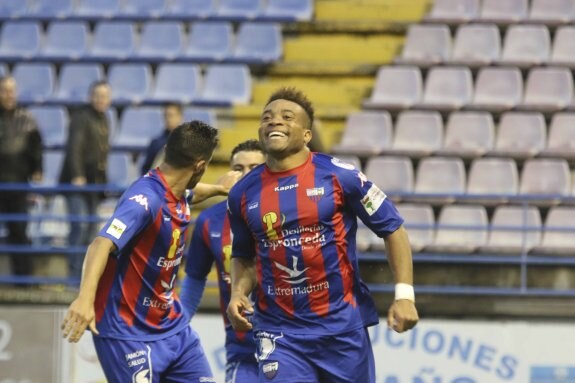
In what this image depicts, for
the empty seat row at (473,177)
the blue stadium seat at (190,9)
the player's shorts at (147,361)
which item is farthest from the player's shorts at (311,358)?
the blue stadium seat at (190,9)

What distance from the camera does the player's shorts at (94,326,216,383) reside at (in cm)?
671

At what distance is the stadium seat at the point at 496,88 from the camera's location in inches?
482

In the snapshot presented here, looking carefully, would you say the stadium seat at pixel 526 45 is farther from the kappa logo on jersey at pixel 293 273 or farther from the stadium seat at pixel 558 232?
the kappa logo on jersey at pixel 293 273

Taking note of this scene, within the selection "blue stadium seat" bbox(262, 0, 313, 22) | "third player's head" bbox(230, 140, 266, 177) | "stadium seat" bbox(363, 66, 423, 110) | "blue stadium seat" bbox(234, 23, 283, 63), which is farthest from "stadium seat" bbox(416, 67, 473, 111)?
"third player's head" bbox(230, 140, 266, 177)

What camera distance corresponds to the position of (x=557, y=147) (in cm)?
1170

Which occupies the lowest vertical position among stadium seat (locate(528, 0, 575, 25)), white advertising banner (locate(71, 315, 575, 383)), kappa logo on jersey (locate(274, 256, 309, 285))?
white advertising banner (locate(71, 315, 575, 383))

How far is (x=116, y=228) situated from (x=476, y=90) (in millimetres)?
6718

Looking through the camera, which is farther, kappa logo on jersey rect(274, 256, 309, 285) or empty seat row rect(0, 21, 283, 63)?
empty seat row rect(0, 21, 283, 63)

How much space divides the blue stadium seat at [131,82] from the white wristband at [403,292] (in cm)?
800

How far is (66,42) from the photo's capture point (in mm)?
14445

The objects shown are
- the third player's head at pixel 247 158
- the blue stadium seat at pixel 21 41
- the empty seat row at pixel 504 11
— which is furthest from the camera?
the blue stadium seat at pixel 21 41

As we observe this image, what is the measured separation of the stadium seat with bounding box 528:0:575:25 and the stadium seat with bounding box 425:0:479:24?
579 millimetres

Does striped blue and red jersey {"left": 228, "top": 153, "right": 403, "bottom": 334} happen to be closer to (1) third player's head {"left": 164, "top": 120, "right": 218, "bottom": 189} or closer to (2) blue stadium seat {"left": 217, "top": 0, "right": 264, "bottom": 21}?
(1) third player's head {"left": 164, "top": 120, "right": 218, "bottom": 189}

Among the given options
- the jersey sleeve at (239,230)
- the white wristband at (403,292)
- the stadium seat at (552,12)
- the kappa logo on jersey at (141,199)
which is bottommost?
the white wristband at (403,292)
